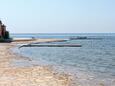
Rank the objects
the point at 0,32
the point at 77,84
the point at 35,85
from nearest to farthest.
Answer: the point at 35,85, the point at 77,84, the point at 0,32

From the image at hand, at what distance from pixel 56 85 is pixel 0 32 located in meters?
67.5

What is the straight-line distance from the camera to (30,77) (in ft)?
63.8

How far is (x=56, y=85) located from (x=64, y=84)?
66 cm

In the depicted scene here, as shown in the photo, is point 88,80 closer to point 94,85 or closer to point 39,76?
point 94,85

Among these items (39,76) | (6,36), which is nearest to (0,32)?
(6,36)

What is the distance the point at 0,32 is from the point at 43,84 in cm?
6713

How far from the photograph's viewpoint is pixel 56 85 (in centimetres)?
1666

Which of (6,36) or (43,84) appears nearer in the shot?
(43,84)

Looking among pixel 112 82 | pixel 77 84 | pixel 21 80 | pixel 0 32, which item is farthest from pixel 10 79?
pixel 0 32

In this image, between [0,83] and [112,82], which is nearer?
[0,83]

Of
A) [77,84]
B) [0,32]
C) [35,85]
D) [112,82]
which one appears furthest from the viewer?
[0,32]

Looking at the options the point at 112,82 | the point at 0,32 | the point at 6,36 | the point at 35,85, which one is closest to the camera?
the point at 35,85

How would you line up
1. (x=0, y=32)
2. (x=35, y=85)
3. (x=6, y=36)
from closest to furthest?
(x=35, y=85)
(x=0, y=32)
(x=6, y=36)

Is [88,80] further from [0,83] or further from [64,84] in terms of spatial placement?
[0,83]
